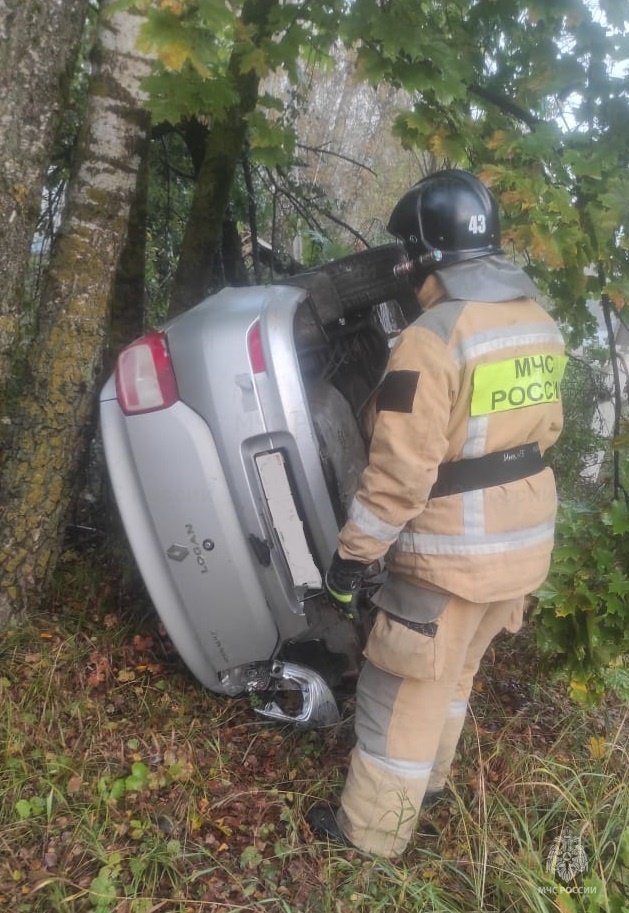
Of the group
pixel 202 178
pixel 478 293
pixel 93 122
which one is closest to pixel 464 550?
pixel 478 293

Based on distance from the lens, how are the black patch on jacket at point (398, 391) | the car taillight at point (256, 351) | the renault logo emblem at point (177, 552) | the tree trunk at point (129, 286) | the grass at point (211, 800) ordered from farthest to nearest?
1. the tree trunk at point (129, 286)
2. the renault logo emblem at point (177, 552)
3. the car taillight at point (256, 351)
4. the grass at point (211, 800)
5. the black patch on jacket at point (398, 391)

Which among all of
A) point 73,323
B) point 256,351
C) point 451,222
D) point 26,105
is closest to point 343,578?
point 256,351

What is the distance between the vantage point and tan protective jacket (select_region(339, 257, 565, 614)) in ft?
→ 6.34

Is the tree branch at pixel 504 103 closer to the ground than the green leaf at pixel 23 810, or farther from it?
farther from it

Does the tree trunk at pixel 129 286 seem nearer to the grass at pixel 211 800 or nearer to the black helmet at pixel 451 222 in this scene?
the grass at pixel 211 800

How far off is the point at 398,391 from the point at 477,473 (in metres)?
0.35

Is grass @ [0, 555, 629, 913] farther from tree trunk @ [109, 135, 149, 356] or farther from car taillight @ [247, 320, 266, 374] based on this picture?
car taillight @ [247, 320, 266, 374]

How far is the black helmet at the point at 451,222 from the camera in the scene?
2.11m

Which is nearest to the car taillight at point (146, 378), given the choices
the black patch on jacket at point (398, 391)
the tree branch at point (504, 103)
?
the black patch on jacket at point (398, 391)

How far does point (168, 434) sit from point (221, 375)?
26 centimetres

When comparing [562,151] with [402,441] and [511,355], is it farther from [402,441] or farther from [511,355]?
[402,441]

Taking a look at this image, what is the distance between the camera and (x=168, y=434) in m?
2.29

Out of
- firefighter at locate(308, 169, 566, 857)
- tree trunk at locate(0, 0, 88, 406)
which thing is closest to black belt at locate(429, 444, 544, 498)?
firefighter at locate(308, 169, 566, 857)

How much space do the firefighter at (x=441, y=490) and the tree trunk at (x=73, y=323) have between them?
1132 millimetres
